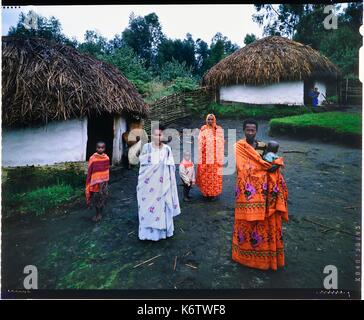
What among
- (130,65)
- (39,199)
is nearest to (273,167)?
(39,199)

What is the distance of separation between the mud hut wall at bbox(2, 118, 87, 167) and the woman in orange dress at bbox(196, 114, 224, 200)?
76.7 inches

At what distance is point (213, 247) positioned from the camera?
9.48ft

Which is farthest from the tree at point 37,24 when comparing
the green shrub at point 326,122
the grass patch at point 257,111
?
the grass patch at point 257,111

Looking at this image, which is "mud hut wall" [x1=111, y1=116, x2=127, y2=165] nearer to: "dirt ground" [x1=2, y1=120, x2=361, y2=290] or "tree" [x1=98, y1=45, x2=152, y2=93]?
"tree" [x1=98, y1=45, x2=152, y2=93]

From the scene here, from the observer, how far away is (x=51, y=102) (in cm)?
400

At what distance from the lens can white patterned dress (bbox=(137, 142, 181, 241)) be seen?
293 centimetres

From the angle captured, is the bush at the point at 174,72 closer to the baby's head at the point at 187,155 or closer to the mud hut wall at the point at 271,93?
the mud hut wall at the point at 271,93

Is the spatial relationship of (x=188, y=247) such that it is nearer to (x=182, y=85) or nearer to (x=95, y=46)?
(x=95, y=46)

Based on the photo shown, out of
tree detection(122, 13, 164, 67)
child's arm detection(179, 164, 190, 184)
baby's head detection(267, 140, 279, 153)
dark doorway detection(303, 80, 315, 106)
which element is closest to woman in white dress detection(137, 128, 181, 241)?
child's arm detection(179, 164, 190, 184)

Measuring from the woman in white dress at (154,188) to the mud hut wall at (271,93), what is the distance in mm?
4871

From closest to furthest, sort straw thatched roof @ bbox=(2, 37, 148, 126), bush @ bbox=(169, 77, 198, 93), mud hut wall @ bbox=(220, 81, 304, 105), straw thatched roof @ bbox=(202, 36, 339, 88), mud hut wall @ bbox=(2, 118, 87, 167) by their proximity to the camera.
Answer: mud hut wall @ bbox=(2, 118, 87, 167) → straw thatched roof @ bbox=(2, 37, 148, 126) → mud hut wall @ bbox=(220, 81, 304, 105) → straw thatched roof @ bbox=(202, 36, 339, 88) → bush @ bbox=(169, 77, 198, 93)

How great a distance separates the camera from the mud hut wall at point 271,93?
7.12 m

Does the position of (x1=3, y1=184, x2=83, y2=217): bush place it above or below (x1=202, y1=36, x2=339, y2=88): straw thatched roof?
below
